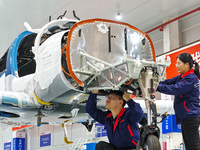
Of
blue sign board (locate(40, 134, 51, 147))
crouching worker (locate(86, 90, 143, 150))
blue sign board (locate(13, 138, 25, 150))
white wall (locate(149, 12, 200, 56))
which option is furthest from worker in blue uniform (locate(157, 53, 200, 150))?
blue sign board (locate(13, 138, 25, 150))

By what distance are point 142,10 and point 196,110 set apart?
24.6 feet

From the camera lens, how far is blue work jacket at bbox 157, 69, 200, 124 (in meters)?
4.05

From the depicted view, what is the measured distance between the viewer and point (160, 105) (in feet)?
23.1

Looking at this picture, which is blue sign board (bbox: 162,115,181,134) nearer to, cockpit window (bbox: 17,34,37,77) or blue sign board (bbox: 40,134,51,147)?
cockpit window (bbox: 17,34,37,77)

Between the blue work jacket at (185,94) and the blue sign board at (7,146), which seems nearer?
the blue work jacket at (185,94)

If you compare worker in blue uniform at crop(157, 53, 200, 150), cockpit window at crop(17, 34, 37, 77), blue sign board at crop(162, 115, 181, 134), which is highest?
cockpit window at crop(17, 34, 37, 77)

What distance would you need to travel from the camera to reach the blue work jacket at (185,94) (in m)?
4.05

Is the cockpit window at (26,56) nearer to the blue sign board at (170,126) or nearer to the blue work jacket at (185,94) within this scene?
the blue work jacket at (185,94)

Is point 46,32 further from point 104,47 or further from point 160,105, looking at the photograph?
point 160,105

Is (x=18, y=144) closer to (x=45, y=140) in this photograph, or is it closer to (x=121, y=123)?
(x=45, y=140)

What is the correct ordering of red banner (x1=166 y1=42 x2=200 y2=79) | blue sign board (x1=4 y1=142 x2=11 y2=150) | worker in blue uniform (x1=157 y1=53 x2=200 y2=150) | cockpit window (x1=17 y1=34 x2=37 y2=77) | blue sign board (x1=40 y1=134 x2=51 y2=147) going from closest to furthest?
worker in blue uniform (x1=157 y1=53 x2=200 y2=150), cockpit window (x1=17 y1=34 x2=37 y2=77), red banner (x1=166 y1=42 x2=200 y2=79), blue sign board (x1=40 y1=134 x2=51 y2=147), blue sign board (x1=4 y1=142 x2=11 y2=150)

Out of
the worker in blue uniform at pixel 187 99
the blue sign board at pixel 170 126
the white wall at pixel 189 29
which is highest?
the white wall at pixel 189 29

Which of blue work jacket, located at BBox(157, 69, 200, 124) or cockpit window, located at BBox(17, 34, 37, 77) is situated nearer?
blue work jacket, located at BBox(157, 69, 200, 124)

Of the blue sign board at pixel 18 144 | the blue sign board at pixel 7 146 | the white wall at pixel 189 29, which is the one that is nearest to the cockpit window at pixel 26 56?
the white wall at pixel 189 29
